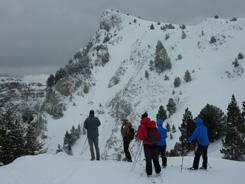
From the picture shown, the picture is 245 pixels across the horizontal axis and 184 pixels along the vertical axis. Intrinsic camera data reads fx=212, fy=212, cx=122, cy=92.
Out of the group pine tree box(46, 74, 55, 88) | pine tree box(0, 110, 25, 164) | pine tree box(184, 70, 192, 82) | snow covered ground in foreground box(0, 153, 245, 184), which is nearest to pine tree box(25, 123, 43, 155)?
pine tree box(0, 110, 25, 164)

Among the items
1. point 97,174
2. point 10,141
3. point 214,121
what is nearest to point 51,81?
point 10,141

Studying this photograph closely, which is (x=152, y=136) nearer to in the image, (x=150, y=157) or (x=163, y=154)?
(x=150, y=157)

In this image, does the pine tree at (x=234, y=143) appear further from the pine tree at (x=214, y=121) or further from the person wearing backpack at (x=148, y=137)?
the person wearing backpack at (x=148, y=137)

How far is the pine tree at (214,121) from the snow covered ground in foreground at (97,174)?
11710 millimetres

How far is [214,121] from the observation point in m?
21.1

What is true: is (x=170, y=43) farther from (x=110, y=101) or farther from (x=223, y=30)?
(x=110, y=101)

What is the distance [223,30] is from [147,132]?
42.1 metres

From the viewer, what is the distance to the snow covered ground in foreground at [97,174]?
7.15 meters

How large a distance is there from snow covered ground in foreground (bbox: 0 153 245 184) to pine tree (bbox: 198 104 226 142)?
38.4 feet

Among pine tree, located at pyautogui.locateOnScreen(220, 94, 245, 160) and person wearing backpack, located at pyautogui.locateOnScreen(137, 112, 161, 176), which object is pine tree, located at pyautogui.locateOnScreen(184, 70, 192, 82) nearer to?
pine tree, located at pyautogui.locateOnScreen(220, 94, 245, 160)

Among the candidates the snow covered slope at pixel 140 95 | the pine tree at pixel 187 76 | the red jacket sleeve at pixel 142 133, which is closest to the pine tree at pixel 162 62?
the snow covered slope at pixel 140 95

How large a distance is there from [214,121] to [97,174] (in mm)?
16409

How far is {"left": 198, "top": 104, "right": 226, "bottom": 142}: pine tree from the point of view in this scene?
2088cm

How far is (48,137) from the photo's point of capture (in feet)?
127
